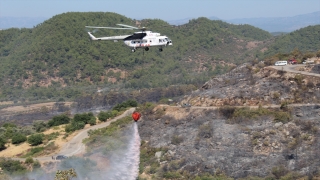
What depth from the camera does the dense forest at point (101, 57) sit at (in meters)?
140

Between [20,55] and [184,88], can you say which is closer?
[184,88]

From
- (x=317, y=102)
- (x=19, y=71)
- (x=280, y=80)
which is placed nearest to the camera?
(x=317, y=102)

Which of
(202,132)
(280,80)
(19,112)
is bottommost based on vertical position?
(19,112)

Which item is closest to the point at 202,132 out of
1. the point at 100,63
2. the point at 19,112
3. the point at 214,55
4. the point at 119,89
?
the point at 19,112

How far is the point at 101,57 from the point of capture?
154m

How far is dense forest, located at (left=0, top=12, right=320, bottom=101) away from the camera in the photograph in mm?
140000

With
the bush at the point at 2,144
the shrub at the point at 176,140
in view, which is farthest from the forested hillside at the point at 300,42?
the bush at the point at 2,144

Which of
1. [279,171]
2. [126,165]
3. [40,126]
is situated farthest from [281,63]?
[126,165]

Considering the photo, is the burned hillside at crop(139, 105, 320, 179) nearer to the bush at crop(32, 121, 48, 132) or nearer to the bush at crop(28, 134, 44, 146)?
the bush at crop(28, 134, 44, 146)

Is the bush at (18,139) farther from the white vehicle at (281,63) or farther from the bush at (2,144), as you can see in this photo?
the white vehicle at (281,63)

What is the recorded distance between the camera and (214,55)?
16362 centimetres

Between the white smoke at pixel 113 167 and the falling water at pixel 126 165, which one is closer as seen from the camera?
the falling water at pixel 126 165

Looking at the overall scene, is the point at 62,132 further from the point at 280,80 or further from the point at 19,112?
the point at 19,112

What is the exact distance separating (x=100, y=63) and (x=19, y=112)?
Result: 45.9 meters
